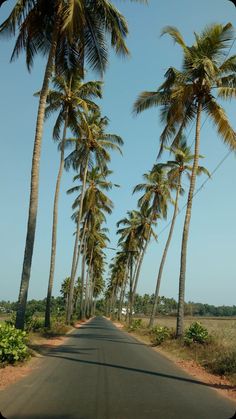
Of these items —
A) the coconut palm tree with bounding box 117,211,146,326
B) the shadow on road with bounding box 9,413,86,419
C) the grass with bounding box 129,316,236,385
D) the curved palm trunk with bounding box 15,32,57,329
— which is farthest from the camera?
the coconut palm tree with bounding box 117,211,146,326

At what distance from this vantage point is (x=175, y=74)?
2153cm

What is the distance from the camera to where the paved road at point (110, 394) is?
7703 millimetres

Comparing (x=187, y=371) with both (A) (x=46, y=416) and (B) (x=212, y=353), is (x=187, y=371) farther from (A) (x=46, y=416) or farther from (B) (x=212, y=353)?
(A) (x=46, y=416)

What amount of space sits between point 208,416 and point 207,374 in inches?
231

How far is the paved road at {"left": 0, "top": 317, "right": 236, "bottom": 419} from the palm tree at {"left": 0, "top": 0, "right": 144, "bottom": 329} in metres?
4.16

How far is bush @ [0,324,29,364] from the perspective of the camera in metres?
12.4

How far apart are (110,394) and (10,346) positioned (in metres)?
4.27

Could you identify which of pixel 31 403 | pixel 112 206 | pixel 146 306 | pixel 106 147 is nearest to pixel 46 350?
pixel 31 403

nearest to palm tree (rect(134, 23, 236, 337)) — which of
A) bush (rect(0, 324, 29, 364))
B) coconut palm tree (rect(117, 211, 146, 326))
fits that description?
bush (rect(0, 324, 29, 364))

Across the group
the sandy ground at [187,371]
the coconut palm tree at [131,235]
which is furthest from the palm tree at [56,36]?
the coconut palm tree at [131,235]

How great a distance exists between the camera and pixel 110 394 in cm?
927

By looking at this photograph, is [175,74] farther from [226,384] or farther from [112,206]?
[112,206]

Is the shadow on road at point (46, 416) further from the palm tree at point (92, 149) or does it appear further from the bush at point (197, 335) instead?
the palm tree at point (92, 149)

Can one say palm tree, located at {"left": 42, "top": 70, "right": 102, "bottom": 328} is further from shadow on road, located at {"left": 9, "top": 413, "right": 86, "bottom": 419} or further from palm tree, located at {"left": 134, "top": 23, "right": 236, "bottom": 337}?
shadow on road, located at {"left": 9, "top": 413, "right": 86, "bottom": 419}
